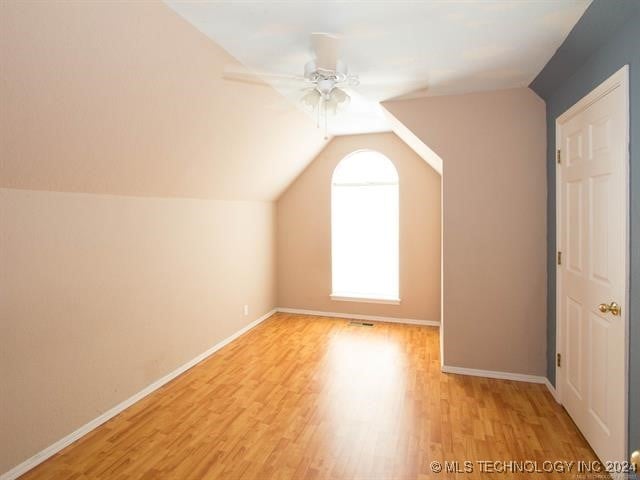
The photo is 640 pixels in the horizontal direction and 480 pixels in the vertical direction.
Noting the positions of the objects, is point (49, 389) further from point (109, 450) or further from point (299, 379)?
point (299, 379)

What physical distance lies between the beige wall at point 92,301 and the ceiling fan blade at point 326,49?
1.83 metres

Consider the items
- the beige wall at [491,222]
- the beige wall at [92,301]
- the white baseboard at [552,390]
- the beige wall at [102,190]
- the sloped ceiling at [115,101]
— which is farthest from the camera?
the beige wall at [491,222]

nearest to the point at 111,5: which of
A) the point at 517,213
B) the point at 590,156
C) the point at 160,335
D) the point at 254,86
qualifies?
the point at 254,86

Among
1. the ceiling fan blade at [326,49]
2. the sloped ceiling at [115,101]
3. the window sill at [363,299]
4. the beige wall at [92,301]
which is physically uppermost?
the ceiling fan blade at [326,49]

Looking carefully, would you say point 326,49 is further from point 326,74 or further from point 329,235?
point 329,235

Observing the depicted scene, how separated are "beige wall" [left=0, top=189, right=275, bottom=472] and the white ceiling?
1475mm

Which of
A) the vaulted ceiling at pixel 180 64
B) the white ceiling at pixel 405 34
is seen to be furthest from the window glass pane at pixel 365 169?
the white ceiling at pixel 405 34

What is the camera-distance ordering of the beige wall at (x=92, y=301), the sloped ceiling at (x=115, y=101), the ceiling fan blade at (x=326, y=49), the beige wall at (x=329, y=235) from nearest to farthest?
the sloped ceiling at (x=115, y=101)
the beige wall at (x=92, y=301)
the ceiling fan blade at (x=326, y=49)
the beige wall at (x=329, y=235)

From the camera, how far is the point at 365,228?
5.07 metres

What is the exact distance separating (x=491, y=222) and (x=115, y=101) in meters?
3.10

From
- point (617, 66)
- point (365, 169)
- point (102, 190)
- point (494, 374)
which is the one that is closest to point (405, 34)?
point (617, 66)

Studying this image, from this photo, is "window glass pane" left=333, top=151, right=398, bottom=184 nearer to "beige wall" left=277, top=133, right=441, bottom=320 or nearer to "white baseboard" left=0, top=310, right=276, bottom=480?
"beige wall" left=277, top=133, right=441, bottom=320

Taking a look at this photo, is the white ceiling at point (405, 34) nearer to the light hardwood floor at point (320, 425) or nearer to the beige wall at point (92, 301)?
the beige wall at point (92, 301)

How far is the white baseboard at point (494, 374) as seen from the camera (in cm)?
313
